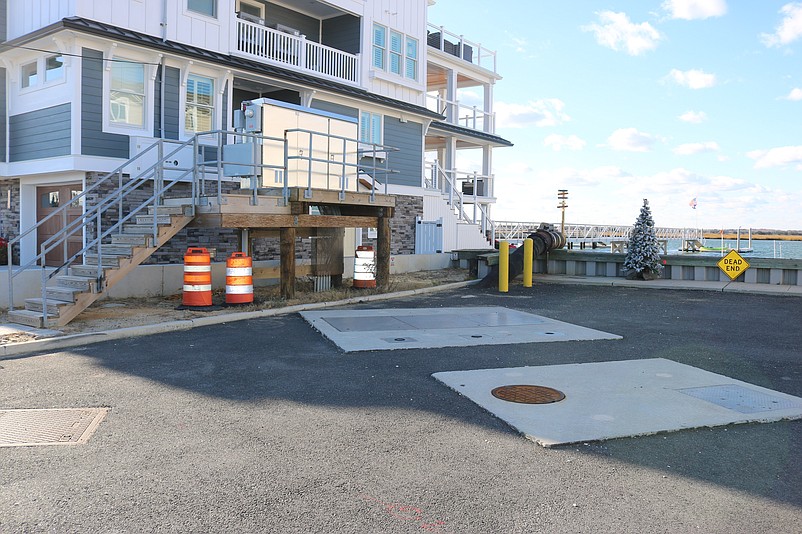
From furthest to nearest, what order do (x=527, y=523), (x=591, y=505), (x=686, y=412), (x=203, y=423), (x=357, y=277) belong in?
1. (x=357, y=277)
2. (x=686, y=412)
3. (x=203, y=423)
4. (x=591, y=505)
5. (x=527, y=523)

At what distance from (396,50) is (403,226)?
20.9 feet

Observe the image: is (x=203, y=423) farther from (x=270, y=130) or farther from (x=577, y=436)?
(x=270, y=130)

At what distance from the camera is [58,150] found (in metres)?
14.5

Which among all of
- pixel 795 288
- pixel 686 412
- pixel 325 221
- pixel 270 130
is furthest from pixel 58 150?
pixel 795 288

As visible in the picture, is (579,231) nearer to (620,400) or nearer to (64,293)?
(64,293)

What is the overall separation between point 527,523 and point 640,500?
2.99 ft

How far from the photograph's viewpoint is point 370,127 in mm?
21766

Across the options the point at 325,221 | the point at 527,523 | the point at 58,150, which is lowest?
the point at 527,523

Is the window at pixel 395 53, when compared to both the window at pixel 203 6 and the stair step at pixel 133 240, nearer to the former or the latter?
the window at pixel 203 6

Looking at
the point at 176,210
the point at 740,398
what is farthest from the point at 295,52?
the point at 740,398

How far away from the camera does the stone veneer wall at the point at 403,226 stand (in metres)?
22.8

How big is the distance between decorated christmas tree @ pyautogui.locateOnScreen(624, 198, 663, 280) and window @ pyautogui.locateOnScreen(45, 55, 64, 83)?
16269 mm

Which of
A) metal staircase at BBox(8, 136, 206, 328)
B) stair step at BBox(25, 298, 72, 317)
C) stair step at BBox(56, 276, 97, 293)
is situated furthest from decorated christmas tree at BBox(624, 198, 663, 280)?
stair step at BBox(25, 298, 72, 317)

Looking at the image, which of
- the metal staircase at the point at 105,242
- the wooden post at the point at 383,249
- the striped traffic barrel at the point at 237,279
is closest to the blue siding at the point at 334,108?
the wooden post at the point at 383,249
